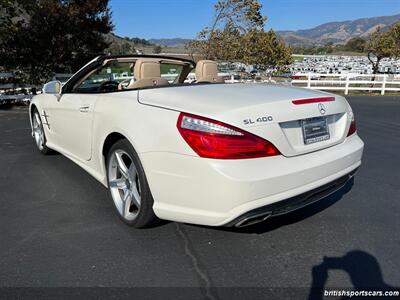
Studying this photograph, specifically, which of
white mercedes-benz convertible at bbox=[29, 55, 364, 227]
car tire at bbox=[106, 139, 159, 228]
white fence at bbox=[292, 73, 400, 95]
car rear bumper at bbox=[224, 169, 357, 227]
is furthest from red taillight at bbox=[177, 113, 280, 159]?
white fence at bbox=[292, 73, 400, 95]

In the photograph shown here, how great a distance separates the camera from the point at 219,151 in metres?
2.28

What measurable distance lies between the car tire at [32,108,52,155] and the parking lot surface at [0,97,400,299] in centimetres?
125

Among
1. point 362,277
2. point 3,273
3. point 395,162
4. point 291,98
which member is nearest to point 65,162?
point 3,273

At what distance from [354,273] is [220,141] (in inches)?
51.1

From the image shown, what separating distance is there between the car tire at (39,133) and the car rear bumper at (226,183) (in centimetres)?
Answer: 317

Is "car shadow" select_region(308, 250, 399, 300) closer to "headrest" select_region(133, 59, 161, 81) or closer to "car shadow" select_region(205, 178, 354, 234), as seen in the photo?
"car shadow" select_region(205, 178, 354, 234)

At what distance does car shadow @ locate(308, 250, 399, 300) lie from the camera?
2.26m

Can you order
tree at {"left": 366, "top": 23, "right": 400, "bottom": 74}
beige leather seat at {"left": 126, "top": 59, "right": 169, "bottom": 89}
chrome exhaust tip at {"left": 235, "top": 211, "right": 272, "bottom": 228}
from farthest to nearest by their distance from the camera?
1. tree at {"left": 366, "top": 23, "right": 400, "bottom": 74}
2. beige leather seat at {"left": 126, "top": 59, "right": 169, "bottom": 89}
3. chrome exhaust tip at {"left": 235, "top": 211, "right": 272, "bottom": 228}

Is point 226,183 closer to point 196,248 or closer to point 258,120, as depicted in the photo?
point 258,120

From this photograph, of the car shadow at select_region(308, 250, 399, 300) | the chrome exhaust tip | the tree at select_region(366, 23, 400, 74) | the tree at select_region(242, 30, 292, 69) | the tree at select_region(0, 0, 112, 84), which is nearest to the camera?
the car shadow at select_region(308, 250, 399, 300)

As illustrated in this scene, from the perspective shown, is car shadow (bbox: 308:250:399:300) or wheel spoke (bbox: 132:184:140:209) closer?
car shadow (bbox: 308:250:399:300)

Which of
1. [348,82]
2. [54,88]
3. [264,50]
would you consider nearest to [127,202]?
[54,88]

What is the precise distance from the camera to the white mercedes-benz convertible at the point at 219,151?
7.56 feet

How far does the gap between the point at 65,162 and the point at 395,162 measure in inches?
187
